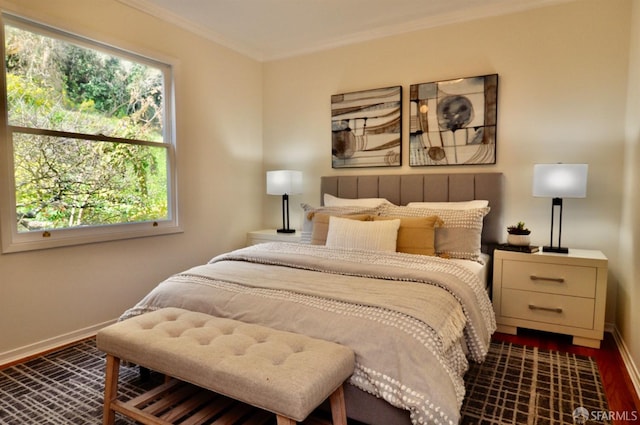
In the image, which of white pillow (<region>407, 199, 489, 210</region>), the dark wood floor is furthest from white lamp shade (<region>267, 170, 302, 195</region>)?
the dark wood floor

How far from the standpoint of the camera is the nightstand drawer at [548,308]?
8.51 feet

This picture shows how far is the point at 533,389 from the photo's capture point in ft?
6.75

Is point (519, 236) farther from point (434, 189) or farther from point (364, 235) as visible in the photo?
point (364, 235)

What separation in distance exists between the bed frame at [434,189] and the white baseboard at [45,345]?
243 cm

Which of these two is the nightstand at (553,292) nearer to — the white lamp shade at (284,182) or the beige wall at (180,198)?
the white lamp shade at (284,182)

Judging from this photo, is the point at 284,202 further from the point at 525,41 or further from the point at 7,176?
the point at 525,41

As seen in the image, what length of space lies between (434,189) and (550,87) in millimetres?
1211

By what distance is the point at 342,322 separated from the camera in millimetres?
1594

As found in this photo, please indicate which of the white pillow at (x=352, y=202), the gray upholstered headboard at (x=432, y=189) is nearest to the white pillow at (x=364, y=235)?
the white pillow at (x=352, y=202)

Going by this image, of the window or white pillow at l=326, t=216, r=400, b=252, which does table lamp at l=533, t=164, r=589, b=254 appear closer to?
white pillow at l=326, t=216, r=400, b=252

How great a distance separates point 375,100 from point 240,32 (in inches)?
59.5

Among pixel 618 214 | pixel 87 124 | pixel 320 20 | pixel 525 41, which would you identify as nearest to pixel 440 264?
pixel 618 214

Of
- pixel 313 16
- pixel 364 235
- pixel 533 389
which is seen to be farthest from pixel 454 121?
pixel 533 389

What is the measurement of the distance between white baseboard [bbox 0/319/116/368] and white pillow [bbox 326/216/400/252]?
196cm
